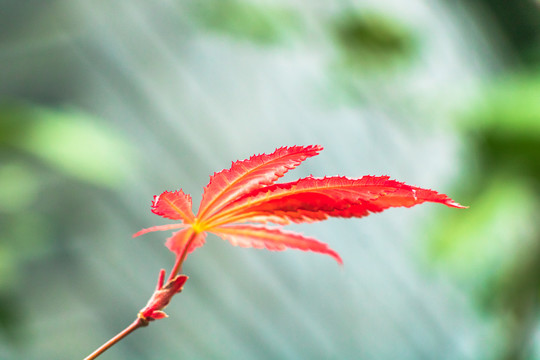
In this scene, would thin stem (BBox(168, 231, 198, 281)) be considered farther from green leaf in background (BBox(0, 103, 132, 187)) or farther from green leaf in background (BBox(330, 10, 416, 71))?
green leaf in background (BBox(330, 10, 416, 71))

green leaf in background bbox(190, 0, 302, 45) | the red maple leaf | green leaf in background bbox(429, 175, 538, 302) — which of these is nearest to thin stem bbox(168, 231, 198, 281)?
the red maple leaf

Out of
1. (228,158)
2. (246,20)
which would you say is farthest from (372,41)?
(228,158)

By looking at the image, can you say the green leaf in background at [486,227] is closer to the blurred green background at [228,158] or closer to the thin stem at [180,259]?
the blurred green background at [228,158]

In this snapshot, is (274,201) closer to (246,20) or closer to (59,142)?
(59,142)

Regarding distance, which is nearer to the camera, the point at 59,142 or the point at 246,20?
the point at 59,142

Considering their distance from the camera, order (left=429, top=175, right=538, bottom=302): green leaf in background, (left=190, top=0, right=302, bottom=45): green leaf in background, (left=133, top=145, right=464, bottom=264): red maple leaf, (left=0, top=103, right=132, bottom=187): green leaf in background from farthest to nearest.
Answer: (left=429, top=175, right=538, bottom=302): green leaf in background < (left=190, top=0, right=302, bottom=45): green leaf in background < (left=0, top=103, right=132, bottom=187): green leaf in background < (left=133, top=145, right=464, bottom=264): red maple leaf

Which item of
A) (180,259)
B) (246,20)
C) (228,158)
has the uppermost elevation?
(228,158)
